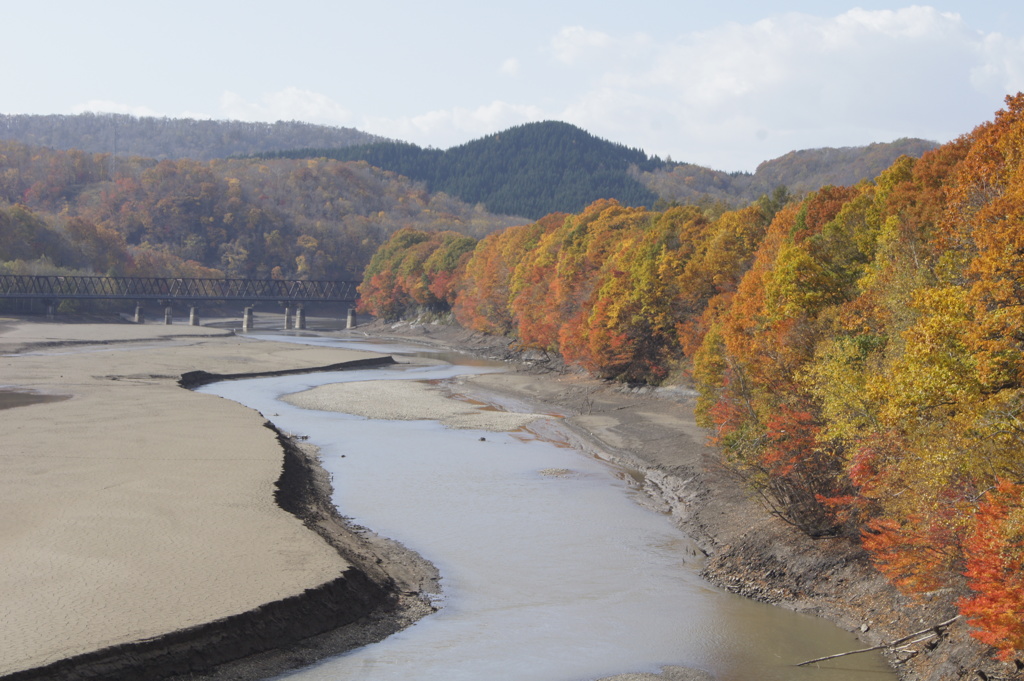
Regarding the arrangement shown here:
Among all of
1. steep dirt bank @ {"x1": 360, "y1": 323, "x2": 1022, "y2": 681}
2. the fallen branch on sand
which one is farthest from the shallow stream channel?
steep dirt bank @ {"x1": 360, "y1": 323, "x2": 1022, "y2": 681}

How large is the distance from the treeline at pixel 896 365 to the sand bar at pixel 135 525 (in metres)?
14.5

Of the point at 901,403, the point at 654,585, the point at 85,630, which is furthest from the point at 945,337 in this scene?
the point at 85,630

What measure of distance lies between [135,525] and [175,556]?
3.46m

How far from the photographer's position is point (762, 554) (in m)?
29.0

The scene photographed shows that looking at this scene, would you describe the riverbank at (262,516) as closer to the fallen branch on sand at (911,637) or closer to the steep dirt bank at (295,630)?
the steep dirt bank at (295,630)

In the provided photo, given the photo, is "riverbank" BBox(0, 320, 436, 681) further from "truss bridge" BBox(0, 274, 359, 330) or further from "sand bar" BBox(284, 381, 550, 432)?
"truss bridge" BBox(0, 274, 359, 330)

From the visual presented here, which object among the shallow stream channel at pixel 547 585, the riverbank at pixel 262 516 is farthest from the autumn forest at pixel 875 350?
the shallow stream channel at pixel 547 585

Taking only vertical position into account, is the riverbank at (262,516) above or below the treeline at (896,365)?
below

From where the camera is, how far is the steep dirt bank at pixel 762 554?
846 inches

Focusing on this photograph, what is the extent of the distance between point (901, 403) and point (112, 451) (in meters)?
30.4

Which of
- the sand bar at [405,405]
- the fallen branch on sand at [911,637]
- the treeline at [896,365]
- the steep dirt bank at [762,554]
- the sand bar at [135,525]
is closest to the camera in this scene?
the treeline at [896,365]

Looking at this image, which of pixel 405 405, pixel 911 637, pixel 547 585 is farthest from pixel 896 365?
pixel 405 405

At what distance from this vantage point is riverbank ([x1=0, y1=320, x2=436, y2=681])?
19.1m

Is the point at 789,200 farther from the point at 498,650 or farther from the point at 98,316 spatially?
the point at 98,316
